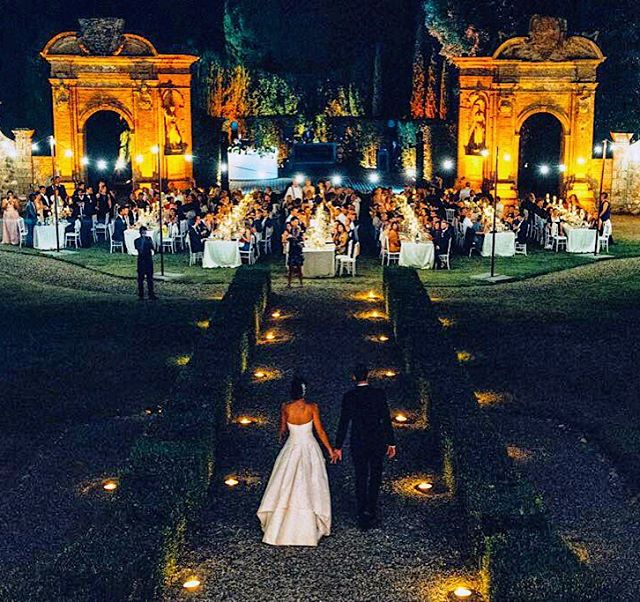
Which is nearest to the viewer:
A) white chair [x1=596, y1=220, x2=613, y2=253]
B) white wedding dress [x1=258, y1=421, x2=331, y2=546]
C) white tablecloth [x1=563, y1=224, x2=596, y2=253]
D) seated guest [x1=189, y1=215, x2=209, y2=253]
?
white wedding dress [x1=258, y1=421, x2=331, y2=546]

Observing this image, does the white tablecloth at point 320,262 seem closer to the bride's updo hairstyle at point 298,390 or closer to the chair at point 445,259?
the chair at point 445,259

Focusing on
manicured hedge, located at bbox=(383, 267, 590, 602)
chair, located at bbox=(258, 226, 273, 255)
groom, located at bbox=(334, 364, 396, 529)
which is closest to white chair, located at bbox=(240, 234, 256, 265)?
chair, located at bbox=(258, 226, 273, 255)

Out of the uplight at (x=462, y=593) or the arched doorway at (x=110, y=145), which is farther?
the arched doorway at (x=110, y=145)

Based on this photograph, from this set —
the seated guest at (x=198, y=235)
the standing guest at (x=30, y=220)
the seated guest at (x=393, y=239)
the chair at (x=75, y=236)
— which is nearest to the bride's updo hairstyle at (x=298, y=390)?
the seated guest at (x=393, y=239)

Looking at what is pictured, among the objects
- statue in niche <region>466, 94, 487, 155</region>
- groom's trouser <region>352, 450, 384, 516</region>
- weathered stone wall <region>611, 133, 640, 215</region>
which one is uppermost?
statue in niche <region>466, 94, 487, 155</region>

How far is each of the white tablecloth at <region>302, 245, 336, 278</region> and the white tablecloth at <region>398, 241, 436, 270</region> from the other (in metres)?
2.03

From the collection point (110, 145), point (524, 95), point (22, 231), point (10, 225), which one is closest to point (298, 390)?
point (22, 231)

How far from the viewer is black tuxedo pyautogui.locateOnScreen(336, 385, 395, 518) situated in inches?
324

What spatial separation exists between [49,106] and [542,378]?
103 ft

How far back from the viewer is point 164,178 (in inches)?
1196

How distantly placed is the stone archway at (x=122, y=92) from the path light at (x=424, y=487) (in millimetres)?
21767

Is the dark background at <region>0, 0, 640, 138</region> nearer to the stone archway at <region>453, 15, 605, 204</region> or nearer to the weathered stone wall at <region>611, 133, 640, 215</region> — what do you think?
the stone archway at <region>453, 15, 605, 204</region>

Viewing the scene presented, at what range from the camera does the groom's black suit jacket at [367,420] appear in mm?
8211

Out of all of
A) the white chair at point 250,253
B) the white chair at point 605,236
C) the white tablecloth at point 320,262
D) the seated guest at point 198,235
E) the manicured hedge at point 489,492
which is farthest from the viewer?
the white chair at point 605,236
